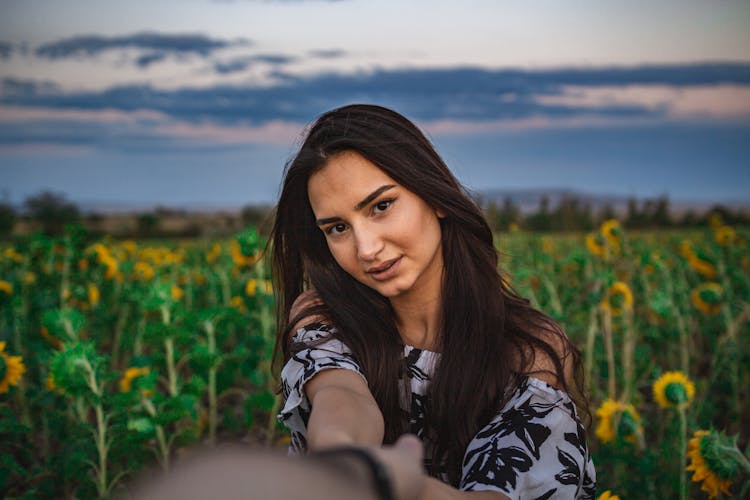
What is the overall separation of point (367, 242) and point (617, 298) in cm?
196

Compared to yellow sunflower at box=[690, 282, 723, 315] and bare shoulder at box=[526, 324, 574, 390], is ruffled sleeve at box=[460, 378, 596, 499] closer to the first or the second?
bare shoulder at box=[526, 324, 574, 390]

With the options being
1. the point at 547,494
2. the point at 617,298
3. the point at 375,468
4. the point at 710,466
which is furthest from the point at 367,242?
the point at 617,298

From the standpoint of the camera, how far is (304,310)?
1.98m

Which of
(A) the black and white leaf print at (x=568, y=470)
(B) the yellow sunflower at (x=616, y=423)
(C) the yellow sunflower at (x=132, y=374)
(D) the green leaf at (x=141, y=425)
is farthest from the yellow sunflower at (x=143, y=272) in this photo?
(A) the black and white leaf print at (x=568, y=470)

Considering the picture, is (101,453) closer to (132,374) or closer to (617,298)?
(132,374)

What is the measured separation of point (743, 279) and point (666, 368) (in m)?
0.76

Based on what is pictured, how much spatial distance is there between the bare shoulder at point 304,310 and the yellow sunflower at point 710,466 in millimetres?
1063

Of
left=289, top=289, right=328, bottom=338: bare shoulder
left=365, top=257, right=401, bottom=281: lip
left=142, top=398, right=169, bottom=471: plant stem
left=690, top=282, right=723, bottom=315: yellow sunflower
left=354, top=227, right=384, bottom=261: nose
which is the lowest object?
left=142, top=398, right=169, bottom=471: plant stem

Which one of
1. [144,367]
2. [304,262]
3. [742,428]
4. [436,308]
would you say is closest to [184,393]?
[144,367]

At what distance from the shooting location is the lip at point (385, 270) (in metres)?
1.70

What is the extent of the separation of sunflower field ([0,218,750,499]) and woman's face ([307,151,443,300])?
1.91 feet

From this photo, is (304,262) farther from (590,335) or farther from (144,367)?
(590,335)

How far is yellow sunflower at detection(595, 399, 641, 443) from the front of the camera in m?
2.57

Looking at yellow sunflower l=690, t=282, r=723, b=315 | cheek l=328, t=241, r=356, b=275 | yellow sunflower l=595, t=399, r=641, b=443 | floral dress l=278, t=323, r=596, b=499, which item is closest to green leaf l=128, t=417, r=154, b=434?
floral dress l=278, t=323, r=596, b=499
